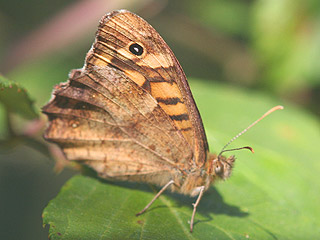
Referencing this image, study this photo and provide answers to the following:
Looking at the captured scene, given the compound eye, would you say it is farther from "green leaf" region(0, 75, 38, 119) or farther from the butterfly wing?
"green leaf" region(0, 75, 38, 119)

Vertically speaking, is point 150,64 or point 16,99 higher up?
point 150,64

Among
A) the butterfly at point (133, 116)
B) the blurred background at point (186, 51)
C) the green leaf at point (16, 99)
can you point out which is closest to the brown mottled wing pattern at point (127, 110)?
the butterfly at point (133, 116)

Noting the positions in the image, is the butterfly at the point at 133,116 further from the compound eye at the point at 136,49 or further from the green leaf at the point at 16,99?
the green leaf at the point at 16,99

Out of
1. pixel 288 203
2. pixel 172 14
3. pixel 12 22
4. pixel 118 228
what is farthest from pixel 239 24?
pixel 12 22

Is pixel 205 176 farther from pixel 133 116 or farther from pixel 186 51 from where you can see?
pixel 186 51

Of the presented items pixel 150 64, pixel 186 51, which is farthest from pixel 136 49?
pixel 186 51
